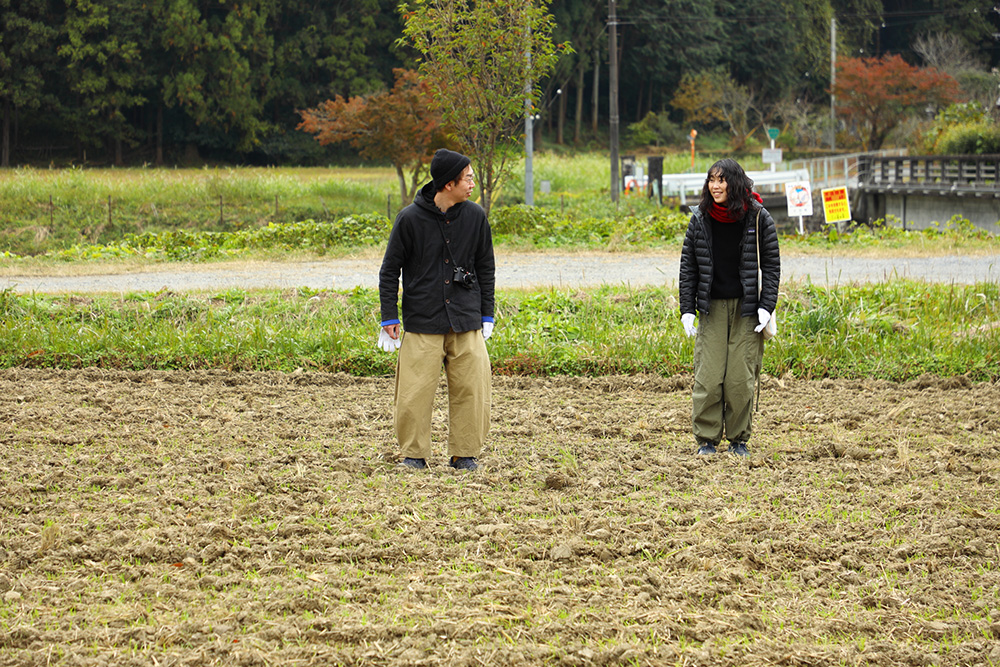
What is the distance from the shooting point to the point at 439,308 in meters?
5.41

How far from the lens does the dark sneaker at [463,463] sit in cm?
559

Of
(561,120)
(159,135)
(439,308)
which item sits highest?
(561,120)

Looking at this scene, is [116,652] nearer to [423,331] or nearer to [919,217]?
[423,331]

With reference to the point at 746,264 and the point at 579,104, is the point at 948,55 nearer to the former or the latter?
the point at 579,104

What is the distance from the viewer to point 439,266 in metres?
5.45

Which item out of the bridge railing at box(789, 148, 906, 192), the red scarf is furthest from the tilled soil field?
the bridge railing at box(789, 148, 906, 192)

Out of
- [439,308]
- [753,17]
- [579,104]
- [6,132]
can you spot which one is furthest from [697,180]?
[753,17]

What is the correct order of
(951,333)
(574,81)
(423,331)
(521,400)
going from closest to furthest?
(423,331)
(521,400)
(951,333)
(574,81)

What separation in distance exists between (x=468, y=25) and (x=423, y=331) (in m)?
10.9

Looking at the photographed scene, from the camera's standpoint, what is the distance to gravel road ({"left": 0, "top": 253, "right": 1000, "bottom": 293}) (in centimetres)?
1191

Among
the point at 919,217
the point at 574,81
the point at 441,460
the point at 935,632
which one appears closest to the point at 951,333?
the point at 441,460

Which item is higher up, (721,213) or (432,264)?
(721,213)

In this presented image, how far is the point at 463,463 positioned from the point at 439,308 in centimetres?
91

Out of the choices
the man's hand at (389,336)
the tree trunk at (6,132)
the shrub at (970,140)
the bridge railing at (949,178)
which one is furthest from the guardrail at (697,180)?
the tree trunk at (6,132)
